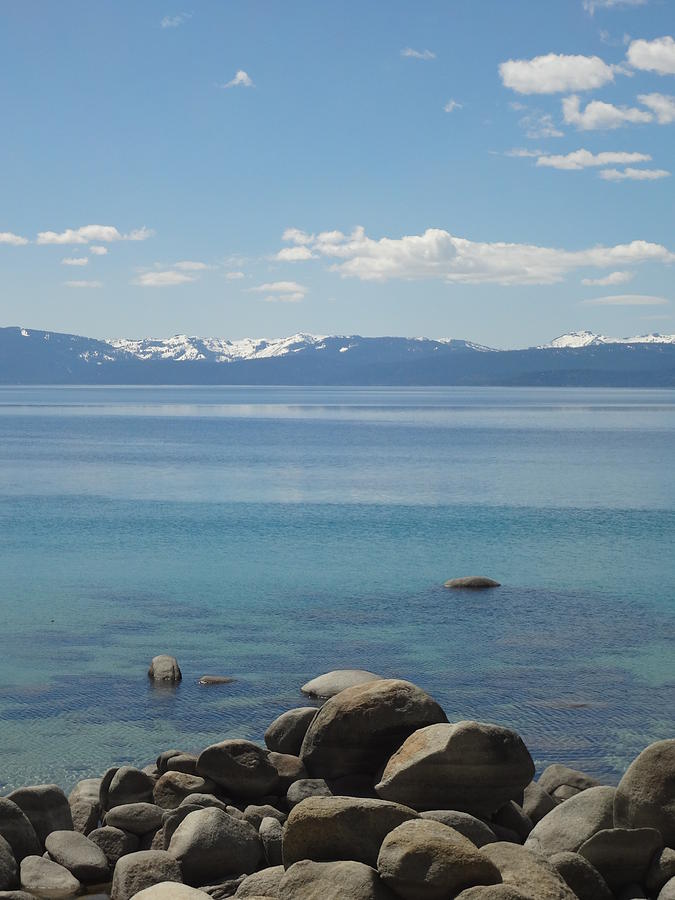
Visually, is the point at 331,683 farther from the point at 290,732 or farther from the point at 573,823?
the point at 573,823

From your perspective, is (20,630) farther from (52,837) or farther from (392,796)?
(392,796)

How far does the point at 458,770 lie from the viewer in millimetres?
15000

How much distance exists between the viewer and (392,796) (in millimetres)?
14938

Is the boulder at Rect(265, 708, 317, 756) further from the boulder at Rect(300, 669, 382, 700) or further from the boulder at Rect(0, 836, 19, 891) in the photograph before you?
the boulder at Rect(300, 669, 382, 700)

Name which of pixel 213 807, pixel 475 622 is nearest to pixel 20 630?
pixel 475 622

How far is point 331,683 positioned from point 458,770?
939cm

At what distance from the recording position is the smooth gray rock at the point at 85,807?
16250 mm

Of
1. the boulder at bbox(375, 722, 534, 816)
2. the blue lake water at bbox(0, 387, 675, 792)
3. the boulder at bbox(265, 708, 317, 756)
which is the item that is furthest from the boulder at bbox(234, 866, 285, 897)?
the blue lake water at bbox(0, 387, 675, 792)

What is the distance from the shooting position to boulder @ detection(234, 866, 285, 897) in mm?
12883

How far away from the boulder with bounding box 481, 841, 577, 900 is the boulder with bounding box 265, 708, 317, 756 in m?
5.74

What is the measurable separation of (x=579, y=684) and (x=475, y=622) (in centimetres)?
700

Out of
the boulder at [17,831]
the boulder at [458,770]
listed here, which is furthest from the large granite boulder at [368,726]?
the boulder at [17,831]

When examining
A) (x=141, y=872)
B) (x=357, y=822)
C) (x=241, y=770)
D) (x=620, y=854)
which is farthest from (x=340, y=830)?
(x=241, y=770)

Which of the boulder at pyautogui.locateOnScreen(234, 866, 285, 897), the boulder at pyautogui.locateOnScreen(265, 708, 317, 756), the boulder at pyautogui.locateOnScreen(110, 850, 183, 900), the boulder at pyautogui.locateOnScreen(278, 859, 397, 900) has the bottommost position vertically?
the boulder at pyautogui.locateOnScreen(110, 850, 183, 900)
